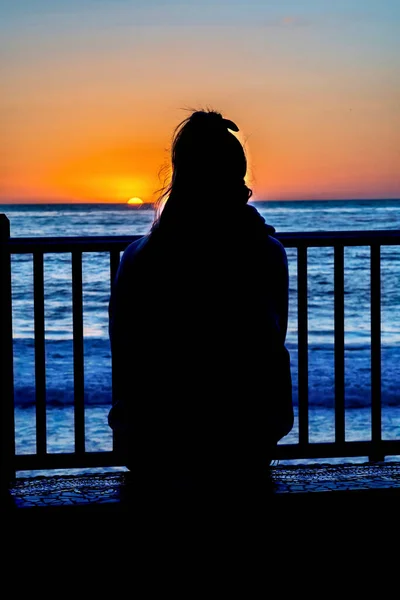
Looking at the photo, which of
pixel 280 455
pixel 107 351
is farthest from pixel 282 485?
pixel 107 351

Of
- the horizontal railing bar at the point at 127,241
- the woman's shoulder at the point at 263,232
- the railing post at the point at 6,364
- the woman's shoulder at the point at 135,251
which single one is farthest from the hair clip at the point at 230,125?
the railing post at the point at 6,364

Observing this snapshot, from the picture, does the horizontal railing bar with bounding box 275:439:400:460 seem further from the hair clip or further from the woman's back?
the hair clip

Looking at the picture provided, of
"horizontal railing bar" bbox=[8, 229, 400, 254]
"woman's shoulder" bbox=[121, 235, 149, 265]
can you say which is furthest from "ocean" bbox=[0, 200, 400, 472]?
"woman's shoulder" bbox=[121, 235, 149, 265]

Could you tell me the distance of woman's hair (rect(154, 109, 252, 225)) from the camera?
71.7 inches

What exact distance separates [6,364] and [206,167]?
1.29 metres

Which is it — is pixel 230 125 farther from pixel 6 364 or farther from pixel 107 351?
pixel 107 351

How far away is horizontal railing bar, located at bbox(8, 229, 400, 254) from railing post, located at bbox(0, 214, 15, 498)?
50 millimetres

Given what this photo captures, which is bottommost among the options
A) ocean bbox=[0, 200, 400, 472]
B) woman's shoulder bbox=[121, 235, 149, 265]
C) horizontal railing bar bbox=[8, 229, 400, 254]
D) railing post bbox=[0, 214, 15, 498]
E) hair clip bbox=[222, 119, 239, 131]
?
ocean bbox=[0, 200, 400, 472]

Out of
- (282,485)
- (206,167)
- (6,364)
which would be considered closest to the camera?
(206,167)

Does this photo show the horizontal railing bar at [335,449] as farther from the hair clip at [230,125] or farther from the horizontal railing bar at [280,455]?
the hair clip at [230,125]

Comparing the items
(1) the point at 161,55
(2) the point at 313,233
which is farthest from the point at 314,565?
(1) the point at 161,55

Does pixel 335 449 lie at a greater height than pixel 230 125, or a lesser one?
lesser

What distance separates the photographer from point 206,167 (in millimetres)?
1821

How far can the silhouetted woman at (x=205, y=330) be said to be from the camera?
71.9 inches
